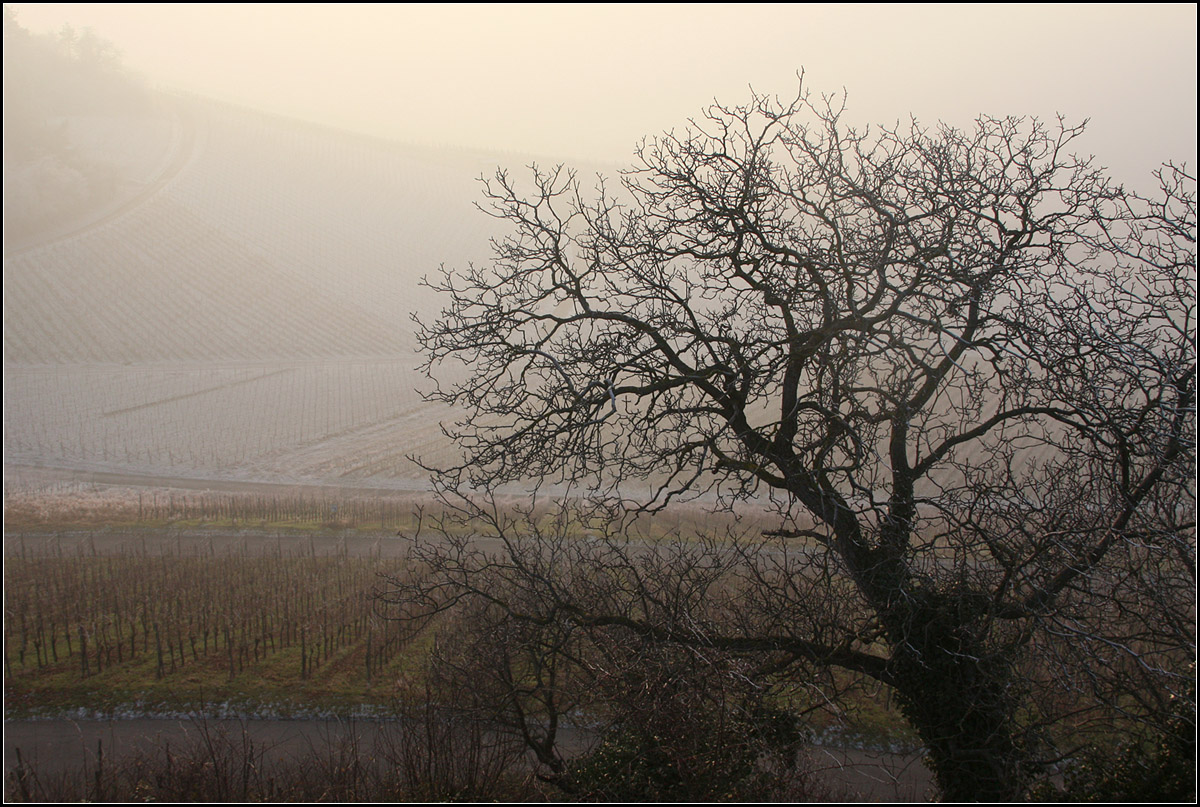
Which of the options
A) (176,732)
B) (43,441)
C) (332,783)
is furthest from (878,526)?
(43,441)

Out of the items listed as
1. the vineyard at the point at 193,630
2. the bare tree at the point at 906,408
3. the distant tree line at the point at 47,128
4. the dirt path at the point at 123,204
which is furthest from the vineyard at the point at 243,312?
the bare tree at the point at 906,408

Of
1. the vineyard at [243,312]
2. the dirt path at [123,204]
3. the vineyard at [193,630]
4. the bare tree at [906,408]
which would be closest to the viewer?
the bare tree at [906,408]

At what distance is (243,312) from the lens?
42.1 m

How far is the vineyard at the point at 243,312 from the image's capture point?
82.9 ft

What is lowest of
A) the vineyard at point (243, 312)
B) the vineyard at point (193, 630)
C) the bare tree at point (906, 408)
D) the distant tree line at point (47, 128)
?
the vineyard at point (193, 630)

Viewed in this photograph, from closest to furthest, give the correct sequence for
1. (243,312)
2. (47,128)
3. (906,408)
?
(906,408), (243,312), (47,128)

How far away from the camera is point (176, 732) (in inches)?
308

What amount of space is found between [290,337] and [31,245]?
23704mm

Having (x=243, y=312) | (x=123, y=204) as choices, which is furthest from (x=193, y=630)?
(x=123, y=204)

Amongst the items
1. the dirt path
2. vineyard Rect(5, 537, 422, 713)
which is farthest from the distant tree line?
vineyard Rect(5, 537, 422, 713)

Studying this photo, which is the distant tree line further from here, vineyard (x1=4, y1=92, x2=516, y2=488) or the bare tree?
the bare tree

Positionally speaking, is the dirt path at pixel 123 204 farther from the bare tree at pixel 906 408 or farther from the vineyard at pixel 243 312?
the bare tree at pixel 906 408

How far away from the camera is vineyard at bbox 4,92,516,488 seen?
25281 mm

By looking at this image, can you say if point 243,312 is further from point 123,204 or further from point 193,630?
point 193,630
